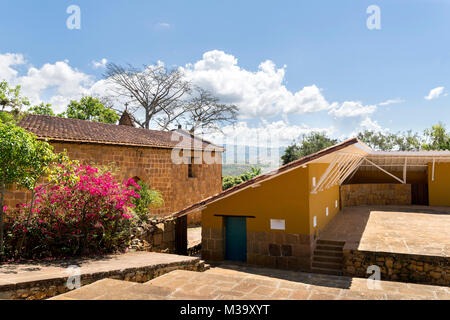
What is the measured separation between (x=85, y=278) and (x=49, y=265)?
1.40m

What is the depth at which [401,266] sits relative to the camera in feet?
30.0

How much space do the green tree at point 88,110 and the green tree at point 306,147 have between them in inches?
857

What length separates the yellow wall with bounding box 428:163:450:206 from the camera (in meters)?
18.8

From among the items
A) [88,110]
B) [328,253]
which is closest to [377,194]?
[328,253]

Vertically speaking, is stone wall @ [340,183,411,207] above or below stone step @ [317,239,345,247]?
above

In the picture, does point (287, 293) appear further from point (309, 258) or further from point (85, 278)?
point (309, 258)

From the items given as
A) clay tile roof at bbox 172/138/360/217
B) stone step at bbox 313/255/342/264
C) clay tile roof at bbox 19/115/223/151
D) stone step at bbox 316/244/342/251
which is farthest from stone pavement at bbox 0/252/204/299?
clay tile roof at bbox 19/115/223/151

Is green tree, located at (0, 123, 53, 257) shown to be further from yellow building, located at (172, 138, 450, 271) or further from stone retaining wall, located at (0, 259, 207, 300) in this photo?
yellow building, located at (172, 138, 450, 271)

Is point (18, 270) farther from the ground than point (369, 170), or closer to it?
closer to it

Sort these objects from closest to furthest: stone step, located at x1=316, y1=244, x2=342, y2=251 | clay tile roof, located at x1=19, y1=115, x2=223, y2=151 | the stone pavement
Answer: the stone pavement → stone step, located at x1=316, y1=244, x2=342, y2=251 → clay tile roof, located at x1=19, y1=115, x2=223, y2=151

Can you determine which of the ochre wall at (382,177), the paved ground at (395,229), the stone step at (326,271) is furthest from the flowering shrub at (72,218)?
the ochre wall at (382,177)

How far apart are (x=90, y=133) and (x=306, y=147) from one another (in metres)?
29.9

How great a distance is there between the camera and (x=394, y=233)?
11938 millimetres
